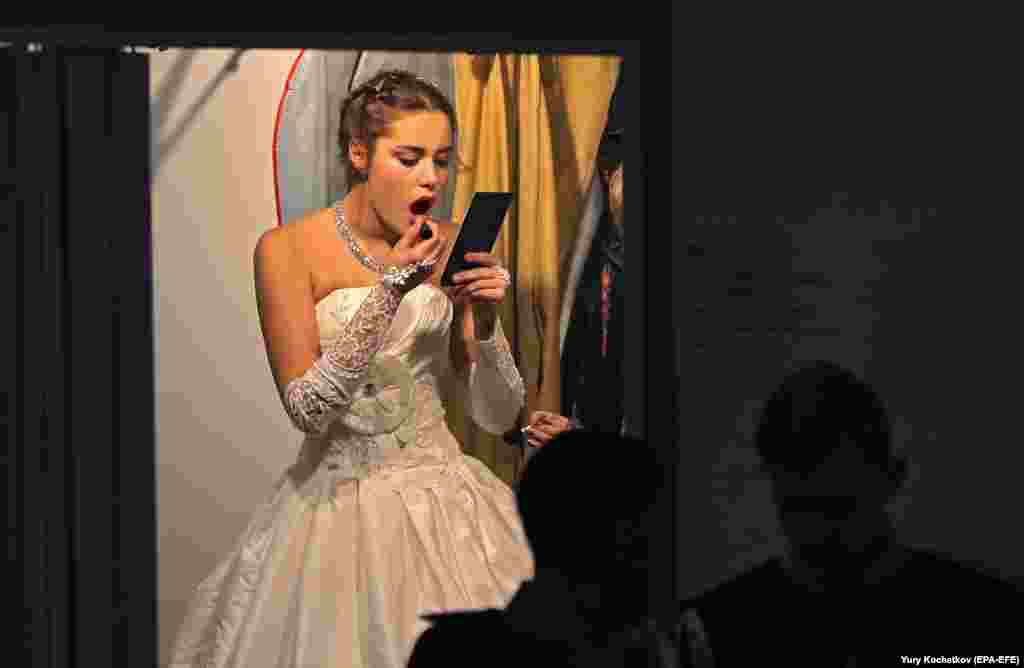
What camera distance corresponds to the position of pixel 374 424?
3453 millimetres

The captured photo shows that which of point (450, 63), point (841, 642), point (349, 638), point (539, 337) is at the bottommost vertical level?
point (349, 638)

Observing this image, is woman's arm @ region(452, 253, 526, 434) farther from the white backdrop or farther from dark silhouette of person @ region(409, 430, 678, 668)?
dark silhouette of person @ region(409, 430, 678, 668)

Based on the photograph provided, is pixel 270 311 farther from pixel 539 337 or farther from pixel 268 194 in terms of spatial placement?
pixel 539 337

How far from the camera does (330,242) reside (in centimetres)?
350

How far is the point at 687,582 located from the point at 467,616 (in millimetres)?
1450

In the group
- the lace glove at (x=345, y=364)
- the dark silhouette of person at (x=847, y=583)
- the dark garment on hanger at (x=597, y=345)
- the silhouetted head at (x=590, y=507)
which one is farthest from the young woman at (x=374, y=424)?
the silhouetted head at (x=590, y=507)

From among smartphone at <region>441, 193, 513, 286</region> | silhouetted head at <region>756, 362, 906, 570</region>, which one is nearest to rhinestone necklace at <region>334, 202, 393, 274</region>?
smartphone at <region>441, 193, 513, 286</region>

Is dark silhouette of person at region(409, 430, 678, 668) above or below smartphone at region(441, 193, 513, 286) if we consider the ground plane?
below

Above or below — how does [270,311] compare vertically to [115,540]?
above

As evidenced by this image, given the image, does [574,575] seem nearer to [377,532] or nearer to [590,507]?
[590,507]

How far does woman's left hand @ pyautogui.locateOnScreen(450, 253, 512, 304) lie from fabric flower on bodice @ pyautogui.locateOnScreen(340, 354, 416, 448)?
0.20 m

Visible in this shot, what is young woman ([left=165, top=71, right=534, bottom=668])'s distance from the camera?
3342 millimetres

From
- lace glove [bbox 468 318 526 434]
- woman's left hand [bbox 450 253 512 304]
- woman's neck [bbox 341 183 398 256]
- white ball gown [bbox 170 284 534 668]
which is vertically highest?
woman's neck [bbox 341 183 398 256]

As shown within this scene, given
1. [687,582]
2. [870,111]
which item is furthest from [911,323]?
[687,582]
